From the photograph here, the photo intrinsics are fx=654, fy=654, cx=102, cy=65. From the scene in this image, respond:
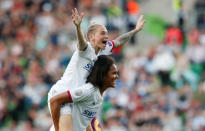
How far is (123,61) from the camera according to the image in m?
16.3

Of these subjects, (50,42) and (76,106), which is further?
(50,42)

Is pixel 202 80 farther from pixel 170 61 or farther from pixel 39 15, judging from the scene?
pixel 39 15

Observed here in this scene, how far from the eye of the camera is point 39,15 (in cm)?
1862

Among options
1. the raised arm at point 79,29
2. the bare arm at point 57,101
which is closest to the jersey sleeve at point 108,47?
the raised arm at point 79,29

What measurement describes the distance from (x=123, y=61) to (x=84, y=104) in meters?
7.52

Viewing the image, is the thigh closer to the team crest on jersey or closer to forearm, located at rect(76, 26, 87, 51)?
the team crest on jersey

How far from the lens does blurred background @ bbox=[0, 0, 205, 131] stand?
1408cm

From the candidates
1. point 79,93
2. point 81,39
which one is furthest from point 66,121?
point 81,39

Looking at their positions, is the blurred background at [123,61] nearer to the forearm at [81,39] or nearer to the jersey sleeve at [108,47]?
the jersey sleeve at [108,47]

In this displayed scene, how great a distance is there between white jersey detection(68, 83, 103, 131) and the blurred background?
464 cm

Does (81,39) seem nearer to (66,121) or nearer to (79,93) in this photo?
(79,93)

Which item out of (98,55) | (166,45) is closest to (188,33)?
(166,45)

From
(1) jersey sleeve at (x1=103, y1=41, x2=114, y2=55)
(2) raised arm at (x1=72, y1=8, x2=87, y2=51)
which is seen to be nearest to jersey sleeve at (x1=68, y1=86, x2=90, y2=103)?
(2) raised arm at (x1=72, y1=8, x2=87, y2=51)

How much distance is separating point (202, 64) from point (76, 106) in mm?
6610
